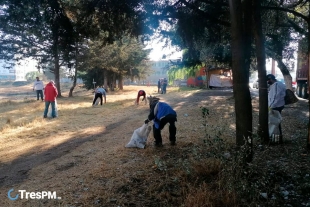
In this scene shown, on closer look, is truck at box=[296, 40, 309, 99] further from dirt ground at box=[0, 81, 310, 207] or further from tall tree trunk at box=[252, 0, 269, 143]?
tall tree trunk at box=[252, 0, 269, 143]

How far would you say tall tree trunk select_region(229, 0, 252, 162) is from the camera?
369 centimetres

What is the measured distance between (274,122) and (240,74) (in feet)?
9.41

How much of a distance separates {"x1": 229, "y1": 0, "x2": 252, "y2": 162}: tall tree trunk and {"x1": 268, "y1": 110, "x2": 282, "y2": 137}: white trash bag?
8.05ft

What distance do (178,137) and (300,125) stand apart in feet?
14.9

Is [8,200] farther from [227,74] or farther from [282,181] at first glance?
[227,74]

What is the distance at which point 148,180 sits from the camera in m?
4.21

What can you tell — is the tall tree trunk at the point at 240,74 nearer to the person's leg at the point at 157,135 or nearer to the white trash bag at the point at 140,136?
the person's leg at the point at 157,135

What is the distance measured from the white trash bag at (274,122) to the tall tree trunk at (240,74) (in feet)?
8.05

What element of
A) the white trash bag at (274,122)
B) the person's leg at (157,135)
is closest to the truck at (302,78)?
the white trash bag at (274,122)

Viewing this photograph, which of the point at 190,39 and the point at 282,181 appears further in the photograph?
the point at 190,39

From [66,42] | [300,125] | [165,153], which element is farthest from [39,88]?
[300,125]

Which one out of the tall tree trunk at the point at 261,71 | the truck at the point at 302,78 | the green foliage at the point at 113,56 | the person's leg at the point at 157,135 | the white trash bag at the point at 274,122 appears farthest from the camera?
the green foliage at the point at 113,56

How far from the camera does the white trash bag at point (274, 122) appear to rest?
5.92 metres

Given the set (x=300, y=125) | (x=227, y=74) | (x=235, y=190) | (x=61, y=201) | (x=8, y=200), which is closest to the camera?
(x=235, y=190)
